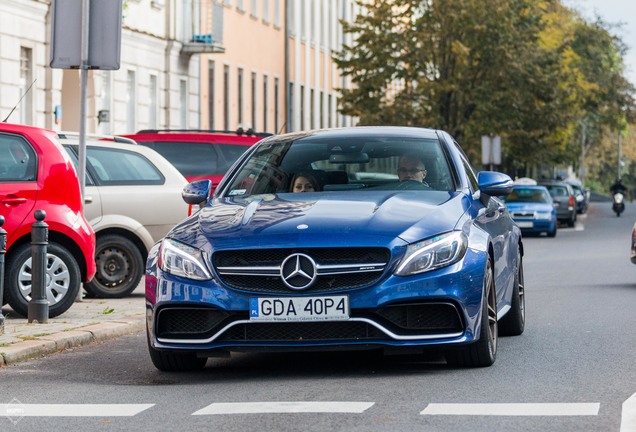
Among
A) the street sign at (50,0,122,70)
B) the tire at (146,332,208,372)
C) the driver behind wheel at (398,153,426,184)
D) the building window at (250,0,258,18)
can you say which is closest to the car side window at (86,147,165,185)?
the street sign at (50,0,122,70)

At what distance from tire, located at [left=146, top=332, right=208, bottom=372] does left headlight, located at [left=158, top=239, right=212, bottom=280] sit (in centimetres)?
63

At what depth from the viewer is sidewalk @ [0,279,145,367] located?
1170 centimetres

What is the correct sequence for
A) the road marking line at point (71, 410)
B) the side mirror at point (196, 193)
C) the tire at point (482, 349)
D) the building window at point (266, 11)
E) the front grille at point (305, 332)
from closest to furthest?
1. the road marking line at point (71, 410)
2. the front grille at point (305, 332)
3. the tire at point (482, 349)
4. the side mirror at point (196, 193)
5. the building window at point (266, 11)

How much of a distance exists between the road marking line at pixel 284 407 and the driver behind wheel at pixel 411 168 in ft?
8.85

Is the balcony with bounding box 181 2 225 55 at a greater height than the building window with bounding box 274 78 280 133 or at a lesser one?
greater

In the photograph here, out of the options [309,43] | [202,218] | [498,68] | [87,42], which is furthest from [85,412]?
[309,43]

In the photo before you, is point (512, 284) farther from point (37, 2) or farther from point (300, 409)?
point (37, 2)

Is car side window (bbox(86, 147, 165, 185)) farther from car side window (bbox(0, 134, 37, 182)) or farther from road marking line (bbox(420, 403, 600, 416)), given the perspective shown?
road marking line (bbox(420, 403, 600, 416))

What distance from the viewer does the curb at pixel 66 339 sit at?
11.4 meters

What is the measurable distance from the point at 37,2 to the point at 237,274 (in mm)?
25311

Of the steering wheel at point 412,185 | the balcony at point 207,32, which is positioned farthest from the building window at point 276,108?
the steering wheel at point 412,185

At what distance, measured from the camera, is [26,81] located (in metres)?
34.2

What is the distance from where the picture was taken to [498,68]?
2311 inches

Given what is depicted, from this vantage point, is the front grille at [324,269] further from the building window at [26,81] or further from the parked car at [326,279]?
the building window at [26,81]
